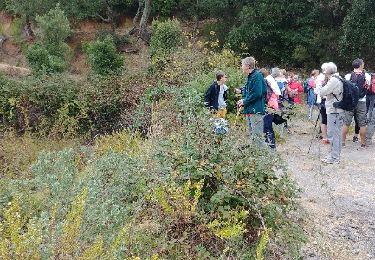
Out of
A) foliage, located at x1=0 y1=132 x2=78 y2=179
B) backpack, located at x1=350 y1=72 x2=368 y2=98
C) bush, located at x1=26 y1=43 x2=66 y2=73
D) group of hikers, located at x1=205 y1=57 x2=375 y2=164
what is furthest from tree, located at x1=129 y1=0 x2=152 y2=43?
backpack, located at x1=350 y1=72 x2=368 y2=98

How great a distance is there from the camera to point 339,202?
6.33 metres

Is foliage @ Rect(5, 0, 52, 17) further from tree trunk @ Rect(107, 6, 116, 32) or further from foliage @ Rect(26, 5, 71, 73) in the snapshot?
foliage @ Rect(26, 5, 71, 73)

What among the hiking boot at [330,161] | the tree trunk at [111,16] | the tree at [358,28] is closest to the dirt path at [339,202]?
the hiking boot at [330,161]

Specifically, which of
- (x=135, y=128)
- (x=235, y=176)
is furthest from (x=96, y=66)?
(x=235, y=176)

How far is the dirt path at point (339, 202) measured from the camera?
4.80m

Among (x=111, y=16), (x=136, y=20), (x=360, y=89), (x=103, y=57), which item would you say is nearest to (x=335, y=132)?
(x=360, y=89)

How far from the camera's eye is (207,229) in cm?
420

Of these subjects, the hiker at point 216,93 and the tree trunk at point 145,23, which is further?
the tree trunk at point 145,23

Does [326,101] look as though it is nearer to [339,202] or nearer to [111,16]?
[339,202]

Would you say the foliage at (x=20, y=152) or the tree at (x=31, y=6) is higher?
the tree at (x=31, y=6)

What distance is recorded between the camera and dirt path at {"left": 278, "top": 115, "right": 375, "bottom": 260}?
4.80m

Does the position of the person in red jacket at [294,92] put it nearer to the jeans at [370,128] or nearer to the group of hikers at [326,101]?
the group of hikers at [326,101]

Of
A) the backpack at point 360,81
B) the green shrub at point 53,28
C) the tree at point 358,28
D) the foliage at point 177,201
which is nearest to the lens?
the foliage at point 177,201

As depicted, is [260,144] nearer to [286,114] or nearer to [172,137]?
[172,137]
